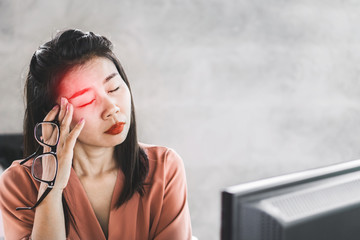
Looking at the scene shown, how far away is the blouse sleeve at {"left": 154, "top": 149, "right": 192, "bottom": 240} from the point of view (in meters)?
1.14

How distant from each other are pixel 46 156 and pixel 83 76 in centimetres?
24

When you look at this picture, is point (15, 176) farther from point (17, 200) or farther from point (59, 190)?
point (59, 190)

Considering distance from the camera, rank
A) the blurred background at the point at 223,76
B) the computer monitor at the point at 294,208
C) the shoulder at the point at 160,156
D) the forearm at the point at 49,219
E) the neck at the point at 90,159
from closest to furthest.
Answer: the computer monitor at the point at 294,208
the forearm at the point at 49,219
the neck at the point at 90,159
the shoulder at the point at 160,156
the blurred background at the point at 223,76

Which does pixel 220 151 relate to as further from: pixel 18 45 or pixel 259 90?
pixel 18 45

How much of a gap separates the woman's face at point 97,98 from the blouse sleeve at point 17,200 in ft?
0.66

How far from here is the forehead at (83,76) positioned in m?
1.04

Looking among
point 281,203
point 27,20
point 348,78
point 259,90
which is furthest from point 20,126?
point 348,78

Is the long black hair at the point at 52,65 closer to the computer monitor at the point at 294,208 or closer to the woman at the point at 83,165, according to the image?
the woman at the point at 83,165

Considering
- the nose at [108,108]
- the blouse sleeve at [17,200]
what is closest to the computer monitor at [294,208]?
the nose at [108,108]

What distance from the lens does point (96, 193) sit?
113 centimetres

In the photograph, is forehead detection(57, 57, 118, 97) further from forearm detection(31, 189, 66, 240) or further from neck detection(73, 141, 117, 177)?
forearm detection(31, 189, 66, 240)

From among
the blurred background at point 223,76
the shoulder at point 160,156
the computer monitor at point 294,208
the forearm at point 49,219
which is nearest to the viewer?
the computer monitor at point 294,208

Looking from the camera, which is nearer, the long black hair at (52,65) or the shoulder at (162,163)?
the long black hair at (52,65)

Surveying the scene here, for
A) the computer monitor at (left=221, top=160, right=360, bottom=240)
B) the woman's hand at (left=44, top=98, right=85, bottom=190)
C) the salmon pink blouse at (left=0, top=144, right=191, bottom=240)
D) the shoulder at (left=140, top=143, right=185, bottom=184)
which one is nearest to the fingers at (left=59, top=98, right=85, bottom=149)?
the woman's hand at (left=44, top=98, right=85, bottom=190)
